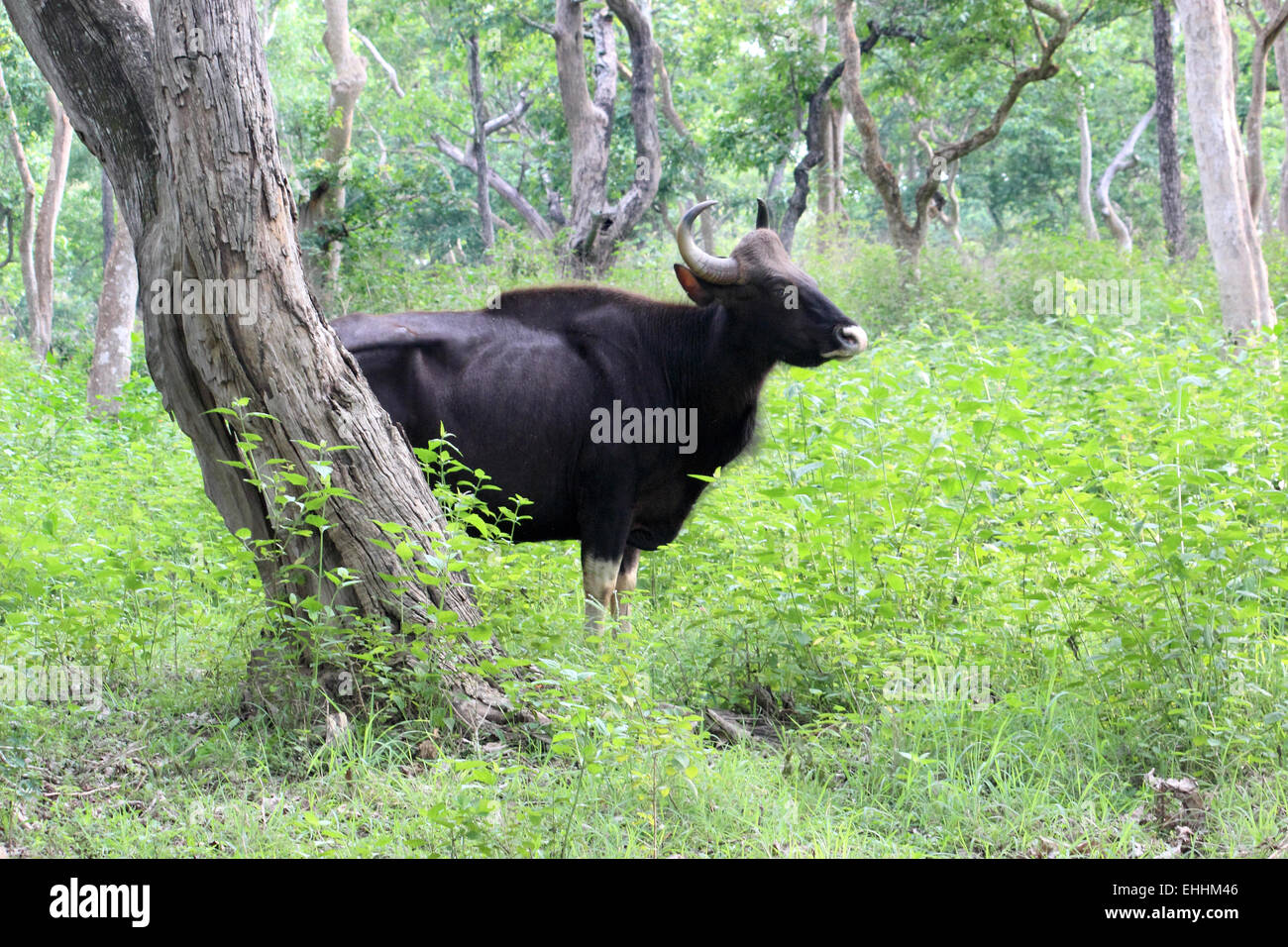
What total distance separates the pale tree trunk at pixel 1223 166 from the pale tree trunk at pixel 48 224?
15974 millimetres

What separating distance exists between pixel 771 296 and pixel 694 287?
45cm

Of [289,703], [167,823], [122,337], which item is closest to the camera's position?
[167,823]

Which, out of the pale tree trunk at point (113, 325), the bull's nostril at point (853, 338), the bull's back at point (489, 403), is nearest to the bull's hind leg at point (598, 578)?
the bull's back at point (489, 403)

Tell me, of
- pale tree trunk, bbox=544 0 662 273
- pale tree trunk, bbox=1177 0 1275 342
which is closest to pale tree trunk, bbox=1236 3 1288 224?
pale tree trunk, bbox=1177 0 1275 342

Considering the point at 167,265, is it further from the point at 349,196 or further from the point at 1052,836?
the point at 349,196

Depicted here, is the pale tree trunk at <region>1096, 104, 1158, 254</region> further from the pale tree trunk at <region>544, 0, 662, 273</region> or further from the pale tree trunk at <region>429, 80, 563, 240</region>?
the pale tree trunk at <region>544, 0, 662, 273</region>

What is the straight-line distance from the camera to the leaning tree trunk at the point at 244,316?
4117 millimetres

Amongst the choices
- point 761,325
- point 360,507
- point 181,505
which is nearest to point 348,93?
point 181,505

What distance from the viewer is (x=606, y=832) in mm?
3471

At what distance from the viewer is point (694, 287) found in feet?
20.2

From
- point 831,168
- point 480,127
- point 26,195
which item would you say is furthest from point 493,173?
point 831,168

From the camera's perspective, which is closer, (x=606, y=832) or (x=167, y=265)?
(x=606, y=832)

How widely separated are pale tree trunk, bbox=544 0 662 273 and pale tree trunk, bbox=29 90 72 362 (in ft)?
27.6

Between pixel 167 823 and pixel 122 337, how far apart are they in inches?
433
